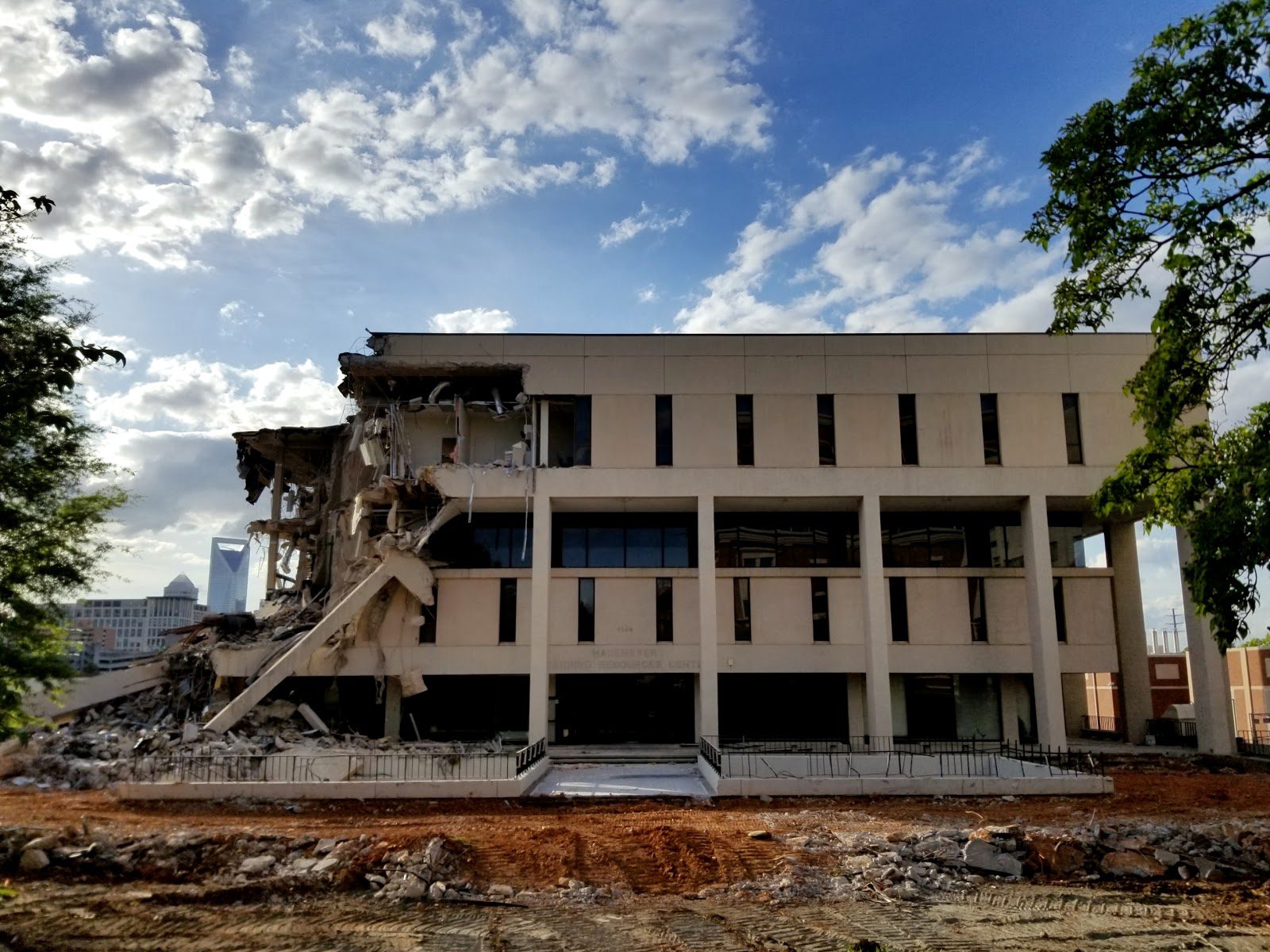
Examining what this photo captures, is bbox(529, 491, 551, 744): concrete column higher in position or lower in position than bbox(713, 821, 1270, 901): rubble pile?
higher

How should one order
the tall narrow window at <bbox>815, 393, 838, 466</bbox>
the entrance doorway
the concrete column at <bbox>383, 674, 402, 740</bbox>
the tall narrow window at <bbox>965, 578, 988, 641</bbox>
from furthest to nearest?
the entrance doorway
the concrete column at <bbox>383, 674, 402, 740</bbox>
the tall narrow window at <bbox>965, 578, 988, 641</bbox>
the tall narrow window at <bbox>815, 393, 838, 466</bbox>

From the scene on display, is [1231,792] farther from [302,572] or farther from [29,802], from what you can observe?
[302,572]

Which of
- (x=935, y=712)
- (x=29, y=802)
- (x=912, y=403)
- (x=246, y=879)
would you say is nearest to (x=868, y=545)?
(x=912, y=403)

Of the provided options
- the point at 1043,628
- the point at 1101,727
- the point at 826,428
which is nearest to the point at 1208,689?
the point at 1043,628

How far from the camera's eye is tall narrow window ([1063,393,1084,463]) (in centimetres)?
3262

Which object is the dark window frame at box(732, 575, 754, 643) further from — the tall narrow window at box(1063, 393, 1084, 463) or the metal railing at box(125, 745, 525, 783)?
the tall narrow window at box(1063, 393, 1084, 463)

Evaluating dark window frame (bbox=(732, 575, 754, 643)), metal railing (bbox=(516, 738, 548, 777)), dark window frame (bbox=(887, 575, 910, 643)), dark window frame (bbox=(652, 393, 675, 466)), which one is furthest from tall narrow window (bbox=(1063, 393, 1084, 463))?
metal railing (bbox=(516, 738, 548, 777))

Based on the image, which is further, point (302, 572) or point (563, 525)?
point (302, 572)

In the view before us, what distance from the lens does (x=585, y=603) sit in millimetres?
33125

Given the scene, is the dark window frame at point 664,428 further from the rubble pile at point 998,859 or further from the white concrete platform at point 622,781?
the rubble pile at point 998,859

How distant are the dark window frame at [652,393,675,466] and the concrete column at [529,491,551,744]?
4.65 metres

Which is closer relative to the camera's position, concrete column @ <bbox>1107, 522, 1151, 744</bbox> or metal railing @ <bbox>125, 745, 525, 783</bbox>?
metal railing @ <bbox>125, 745, 525, 783</bbox>

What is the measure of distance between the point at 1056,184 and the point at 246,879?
16.5 meters

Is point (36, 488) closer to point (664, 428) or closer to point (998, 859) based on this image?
point (998, 859)
